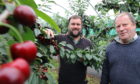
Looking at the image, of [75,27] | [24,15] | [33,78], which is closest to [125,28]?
[75,27]

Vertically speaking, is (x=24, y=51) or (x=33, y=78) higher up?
(x=24, y=51)

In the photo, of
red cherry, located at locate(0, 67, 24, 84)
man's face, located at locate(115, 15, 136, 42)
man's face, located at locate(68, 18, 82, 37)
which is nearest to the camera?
red cherry, located at locate(0, 67, 24, 84)

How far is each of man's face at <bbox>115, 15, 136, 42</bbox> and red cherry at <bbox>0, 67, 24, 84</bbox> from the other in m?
2.90

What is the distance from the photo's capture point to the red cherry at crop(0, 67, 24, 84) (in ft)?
1.16

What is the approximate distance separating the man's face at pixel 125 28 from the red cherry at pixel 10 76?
114 inches

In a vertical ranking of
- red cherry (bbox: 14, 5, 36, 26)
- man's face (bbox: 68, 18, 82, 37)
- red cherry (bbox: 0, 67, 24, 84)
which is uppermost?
red cherry (bbox: 14, 5, 36, 26)

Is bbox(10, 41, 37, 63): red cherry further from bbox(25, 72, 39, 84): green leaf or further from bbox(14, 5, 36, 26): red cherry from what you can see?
bbox(25, 72, 39, 84): green leaf

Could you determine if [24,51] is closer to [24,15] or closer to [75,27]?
[24,15]

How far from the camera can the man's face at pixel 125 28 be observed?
320 cm

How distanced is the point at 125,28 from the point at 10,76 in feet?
9.60

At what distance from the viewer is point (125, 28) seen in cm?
320

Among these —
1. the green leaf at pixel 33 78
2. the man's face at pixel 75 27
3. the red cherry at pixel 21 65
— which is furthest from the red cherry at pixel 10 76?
the man's face at pixel 75 27

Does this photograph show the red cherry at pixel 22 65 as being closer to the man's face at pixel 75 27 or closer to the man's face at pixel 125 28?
the man's face at pixel 125 28

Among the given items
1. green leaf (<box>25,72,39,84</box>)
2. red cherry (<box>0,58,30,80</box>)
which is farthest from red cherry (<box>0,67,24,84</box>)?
green leaf (<box>25,72,39,84</box>)
